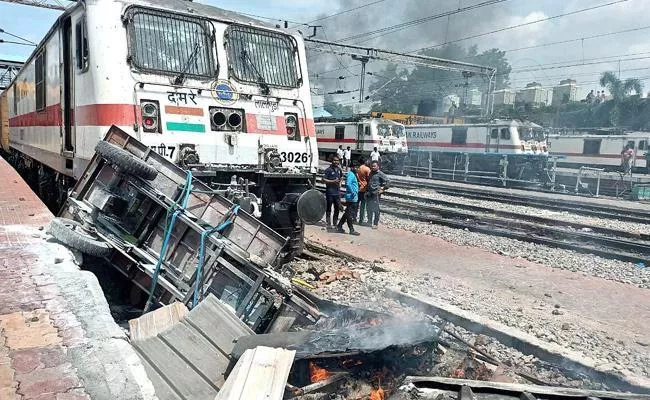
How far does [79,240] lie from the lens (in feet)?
16.2

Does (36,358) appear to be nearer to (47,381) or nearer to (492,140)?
(47,381)

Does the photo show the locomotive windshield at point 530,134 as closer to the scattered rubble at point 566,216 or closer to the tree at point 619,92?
the scattered rubble at point 566,216

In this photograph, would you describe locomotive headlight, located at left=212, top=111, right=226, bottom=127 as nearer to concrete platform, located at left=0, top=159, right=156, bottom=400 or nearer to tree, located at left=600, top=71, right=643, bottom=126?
concrete platform, located at left=0, top=159, right=156, bottom=400

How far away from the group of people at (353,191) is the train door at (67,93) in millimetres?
5404

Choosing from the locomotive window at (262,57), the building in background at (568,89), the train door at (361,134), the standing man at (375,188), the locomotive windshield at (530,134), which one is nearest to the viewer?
the locomotive window at (262,57)

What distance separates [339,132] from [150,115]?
87.0ft

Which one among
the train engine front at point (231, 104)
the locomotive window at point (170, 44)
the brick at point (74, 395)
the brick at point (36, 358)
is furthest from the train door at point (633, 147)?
the brick at point (74, 395)

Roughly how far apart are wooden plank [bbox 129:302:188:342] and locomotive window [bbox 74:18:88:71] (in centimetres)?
369

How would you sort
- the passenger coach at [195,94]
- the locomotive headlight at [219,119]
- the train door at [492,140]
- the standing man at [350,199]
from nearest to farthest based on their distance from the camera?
1. the passenger coach at [195,94]
2. the locomotive headlight at [219,119]
3. the standing man at [350,199]
4. the train door at [492,140]

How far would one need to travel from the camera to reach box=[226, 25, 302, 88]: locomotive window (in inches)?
277

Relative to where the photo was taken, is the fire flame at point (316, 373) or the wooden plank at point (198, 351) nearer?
the wooden plank at point (198, 351)

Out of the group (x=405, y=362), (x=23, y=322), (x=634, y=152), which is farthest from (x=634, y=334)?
(x=634, y=152)

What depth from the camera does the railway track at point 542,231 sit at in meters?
10.4

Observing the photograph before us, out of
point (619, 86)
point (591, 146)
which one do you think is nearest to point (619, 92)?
point (619, 86)
